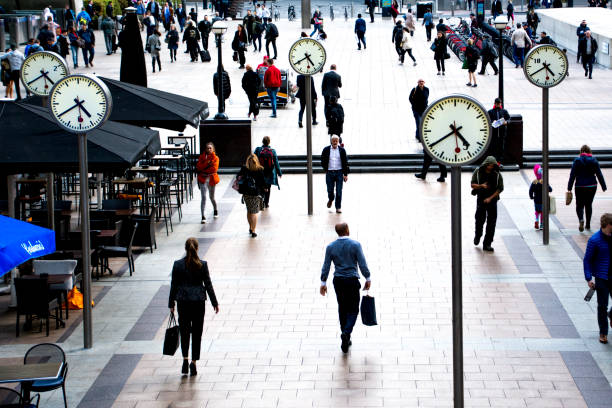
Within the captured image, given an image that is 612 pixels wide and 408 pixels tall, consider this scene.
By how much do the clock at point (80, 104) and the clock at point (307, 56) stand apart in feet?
23.9

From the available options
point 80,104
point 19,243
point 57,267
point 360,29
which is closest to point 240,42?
point 360,29

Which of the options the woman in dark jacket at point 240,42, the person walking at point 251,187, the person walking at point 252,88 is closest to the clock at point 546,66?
the person walking at point 251,187

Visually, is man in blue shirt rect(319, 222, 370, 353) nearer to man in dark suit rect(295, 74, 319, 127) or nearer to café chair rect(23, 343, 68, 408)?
café chair rect(23, 343, 68, 408)

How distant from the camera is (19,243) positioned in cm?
1009

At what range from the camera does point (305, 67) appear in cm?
1995

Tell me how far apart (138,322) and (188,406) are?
3088 mm

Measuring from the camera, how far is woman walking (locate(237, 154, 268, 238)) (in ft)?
59.7

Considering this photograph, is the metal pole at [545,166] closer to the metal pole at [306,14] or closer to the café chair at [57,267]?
the café chair at [57,267]

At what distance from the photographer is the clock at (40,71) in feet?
57.9

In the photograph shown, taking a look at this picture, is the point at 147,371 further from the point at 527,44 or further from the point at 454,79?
the point at 527,44

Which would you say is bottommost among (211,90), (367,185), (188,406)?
(188,406)

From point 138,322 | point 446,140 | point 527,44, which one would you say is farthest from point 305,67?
point 527,44

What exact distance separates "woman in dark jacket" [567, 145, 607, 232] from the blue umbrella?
9.87m

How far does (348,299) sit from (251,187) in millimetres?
6156
